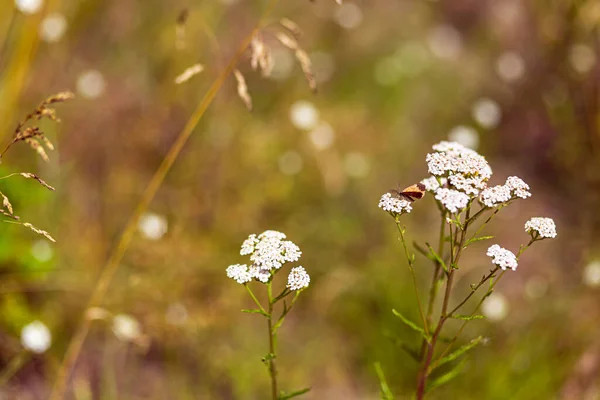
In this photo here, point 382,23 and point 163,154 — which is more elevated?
point 382,23

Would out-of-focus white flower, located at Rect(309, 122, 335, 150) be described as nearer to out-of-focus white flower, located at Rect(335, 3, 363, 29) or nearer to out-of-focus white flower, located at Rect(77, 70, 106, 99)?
out-of-focus white flower, located at Rect(335, 3, 363, 29)

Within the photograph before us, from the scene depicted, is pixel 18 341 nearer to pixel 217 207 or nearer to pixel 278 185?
pixel 217 207

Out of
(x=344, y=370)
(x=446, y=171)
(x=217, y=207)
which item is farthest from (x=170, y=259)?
(x=446, y=171)

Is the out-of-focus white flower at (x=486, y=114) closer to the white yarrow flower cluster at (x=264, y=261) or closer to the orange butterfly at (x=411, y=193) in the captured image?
the orange butterfly at (x=411, y=193)

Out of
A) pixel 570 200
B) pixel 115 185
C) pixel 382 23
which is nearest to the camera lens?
pixel 115 185

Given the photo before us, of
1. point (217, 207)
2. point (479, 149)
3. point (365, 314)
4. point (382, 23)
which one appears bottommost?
point (365, 314)

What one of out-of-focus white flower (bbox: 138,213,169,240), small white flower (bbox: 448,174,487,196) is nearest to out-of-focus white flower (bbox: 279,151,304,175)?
out-of-focus white flower (bbox: 138,213,169,240)
